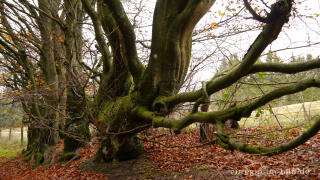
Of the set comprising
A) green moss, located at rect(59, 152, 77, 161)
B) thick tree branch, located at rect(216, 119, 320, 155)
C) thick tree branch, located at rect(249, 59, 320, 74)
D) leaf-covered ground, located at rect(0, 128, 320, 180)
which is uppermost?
thick tree branch, located at rect(249, 59, 320, 74)

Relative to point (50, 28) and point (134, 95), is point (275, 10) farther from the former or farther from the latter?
point (50, 28)

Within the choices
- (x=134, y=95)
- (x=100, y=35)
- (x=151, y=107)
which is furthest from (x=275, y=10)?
(x=100, y=35)

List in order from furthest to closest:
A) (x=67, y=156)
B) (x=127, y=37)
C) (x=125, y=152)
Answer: (x=67, y=156) < (x=125, y=152) < (x=127, y=37)

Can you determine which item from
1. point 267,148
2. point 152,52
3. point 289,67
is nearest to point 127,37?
point 152,52

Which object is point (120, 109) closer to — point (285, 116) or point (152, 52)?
point (152, 52)

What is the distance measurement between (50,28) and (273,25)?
8.88m

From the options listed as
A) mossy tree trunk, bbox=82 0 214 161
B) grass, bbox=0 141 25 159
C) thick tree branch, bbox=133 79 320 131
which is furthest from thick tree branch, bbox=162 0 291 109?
grass, bbox=0 141 25 159

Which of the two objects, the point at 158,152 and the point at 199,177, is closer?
the point at 199,177

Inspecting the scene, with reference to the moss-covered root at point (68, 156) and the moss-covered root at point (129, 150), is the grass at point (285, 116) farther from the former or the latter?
the moss-covered root at point (68, 156)

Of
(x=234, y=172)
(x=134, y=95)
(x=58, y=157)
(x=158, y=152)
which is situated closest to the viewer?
(x=234, y=172)

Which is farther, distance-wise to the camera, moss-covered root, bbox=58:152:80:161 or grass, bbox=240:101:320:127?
moss-covered root, bbox=58:152:80:161

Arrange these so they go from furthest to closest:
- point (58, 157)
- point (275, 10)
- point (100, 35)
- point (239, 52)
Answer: point (58, 157) → point (239, 52) → point (100, 35) → point (275, 10)

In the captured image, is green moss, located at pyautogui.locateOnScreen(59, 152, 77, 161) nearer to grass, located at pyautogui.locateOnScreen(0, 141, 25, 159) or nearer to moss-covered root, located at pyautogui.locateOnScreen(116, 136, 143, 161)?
moss-covered root, located at pyautogui.locateOnScreen(116, 136, 143, 161)

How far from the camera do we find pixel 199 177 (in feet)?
13.4
